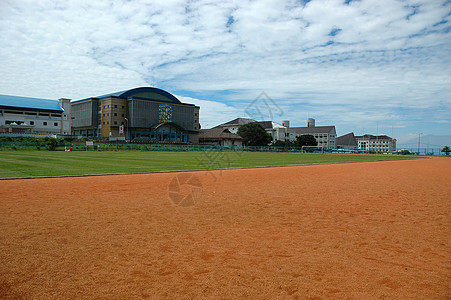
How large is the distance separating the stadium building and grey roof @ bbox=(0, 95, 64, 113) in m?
8.96

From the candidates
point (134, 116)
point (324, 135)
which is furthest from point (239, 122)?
point (134, 116)

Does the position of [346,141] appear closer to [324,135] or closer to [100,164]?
[324,135]

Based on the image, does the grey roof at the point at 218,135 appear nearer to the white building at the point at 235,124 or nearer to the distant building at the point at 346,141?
the white building at the point at 235,124

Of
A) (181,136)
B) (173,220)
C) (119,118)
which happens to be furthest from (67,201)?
(181,136)

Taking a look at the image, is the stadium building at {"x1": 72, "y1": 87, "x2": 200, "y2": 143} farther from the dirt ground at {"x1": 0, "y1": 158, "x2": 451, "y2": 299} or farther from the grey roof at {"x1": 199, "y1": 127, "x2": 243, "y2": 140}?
the dirt ground at {"x1": 0, "y1": 158, "x2": 451, "y2": 299}

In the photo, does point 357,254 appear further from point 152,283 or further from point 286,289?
point 152,283

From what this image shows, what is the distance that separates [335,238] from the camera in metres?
5.77

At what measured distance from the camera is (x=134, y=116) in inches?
3383

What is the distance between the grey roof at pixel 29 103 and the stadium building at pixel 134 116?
896cm

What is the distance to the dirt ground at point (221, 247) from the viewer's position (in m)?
3.81

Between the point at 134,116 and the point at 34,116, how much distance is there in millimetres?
23750

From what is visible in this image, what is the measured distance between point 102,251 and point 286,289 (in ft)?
9.24

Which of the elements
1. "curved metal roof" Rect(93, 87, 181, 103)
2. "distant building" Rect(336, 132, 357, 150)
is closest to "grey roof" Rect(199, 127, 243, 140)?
"curved metal roof" Rect(93, 87, 181, 103)

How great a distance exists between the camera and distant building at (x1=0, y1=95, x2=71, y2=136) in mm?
74562
